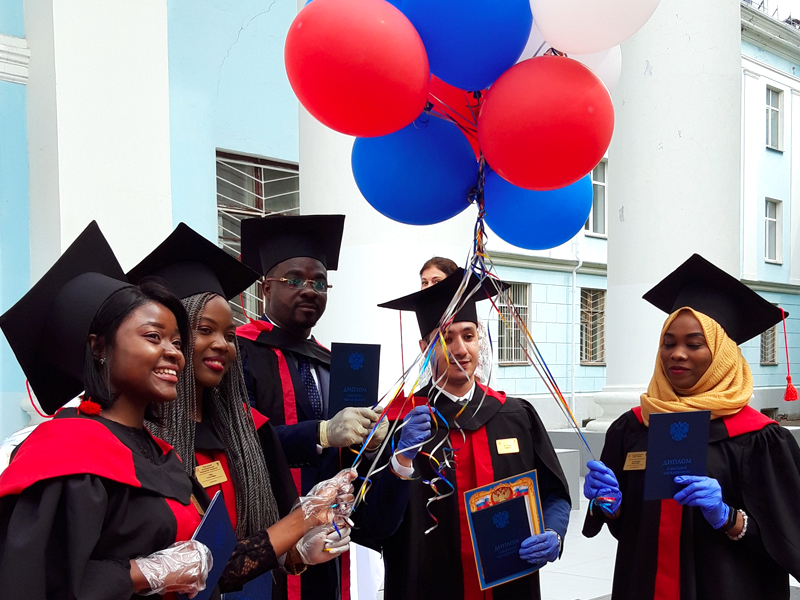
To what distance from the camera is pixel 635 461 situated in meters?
3.01

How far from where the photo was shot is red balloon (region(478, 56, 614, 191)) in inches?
93.4

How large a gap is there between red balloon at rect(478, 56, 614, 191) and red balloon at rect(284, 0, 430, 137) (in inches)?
10.7

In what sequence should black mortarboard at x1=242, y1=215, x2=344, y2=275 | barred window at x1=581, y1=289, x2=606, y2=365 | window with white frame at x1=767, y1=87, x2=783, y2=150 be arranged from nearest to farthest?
1. black mortarboard at x1=242, y1=215, x2=344, y2=275
2. barred window at x1=581, y1=289, x2=606, y2=365
3. window with white frame at x1=767, y1=87, x2=783, y2=150

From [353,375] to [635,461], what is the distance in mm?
1130

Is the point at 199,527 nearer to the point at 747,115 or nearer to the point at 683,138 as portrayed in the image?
the point at 683,138

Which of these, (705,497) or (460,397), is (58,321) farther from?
(705,497)

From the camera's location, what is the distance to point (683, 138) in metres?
7.01

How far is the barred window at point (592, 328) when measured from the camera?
714 inches

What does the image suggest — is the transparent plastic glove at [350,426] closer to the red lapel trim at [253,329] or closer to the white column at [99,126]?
the red lapel trim at [253,329]

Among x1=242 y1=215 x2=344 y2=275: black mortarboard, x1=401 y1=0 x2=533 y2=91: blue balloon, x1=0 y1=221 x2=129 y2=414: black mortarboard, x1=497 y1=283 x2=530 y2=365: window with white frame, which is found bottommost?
x1=497 y1=283 x2=530 y2=365: window with white frame

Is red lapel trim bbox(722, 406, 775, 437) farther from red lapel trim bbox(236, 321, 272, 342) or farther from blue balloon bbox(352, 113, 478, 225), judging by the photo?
red lapel trim bbox(236, 321, 272, 342)

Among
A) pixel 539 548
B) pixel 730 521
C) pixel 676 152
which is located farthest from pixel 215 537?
pixel 676 152

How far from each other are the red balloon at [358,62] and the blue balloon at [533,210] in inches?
22.5

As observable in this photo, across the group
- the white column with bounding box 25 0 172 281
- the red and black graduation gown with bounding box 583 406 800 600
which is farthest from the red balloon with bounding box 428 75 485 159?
the white column with bounding box 25 0 172 281
